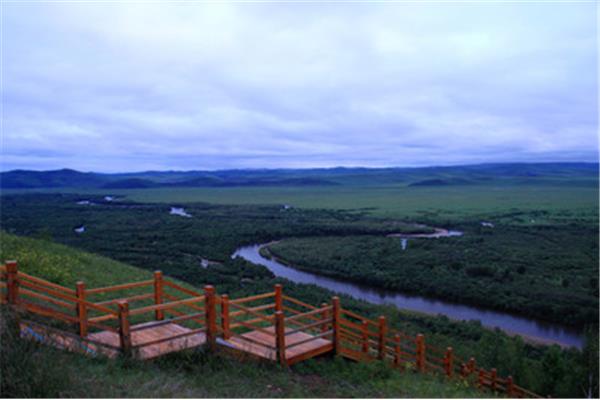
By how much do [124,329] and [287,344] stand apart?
316 cm

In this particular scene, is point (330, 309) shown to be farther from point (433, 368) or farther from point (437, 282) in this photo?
point (437, 282)

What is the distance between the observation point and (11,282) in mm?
6742

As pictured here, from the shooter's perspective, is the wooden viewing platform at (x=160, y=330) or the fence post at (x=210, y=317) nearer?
the wooden viewing platform at (x=160, y=330)

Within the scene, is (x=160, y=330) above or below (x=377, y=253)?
above

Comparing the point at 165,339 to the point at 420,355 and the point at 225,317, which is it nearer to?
the point at 225,317

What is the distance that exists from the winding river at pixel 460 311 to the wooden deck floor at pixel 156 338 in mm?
21810

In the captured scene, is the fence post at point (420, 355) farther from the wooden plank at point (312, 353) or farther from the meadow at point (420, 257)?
the meadow at point (420, 257)

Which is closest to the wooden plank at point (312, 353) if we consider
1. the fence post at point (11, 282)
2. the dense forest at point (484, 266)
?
the fence post at point (11, 282)

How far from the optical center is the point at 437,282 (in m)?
34.2

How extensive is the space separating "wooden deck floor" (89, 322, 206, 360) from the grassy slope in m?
0.17

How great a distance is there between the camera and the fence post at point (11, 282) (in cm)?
675

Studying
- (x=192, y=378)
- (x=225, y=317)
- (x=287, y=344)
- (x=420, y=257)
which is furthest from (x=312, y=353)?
(x=420, y=257)

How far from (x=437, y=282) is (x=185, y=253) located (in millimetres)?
26795

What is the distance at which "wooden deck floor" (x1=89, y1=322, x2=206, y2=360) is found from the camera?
741 centimetres
